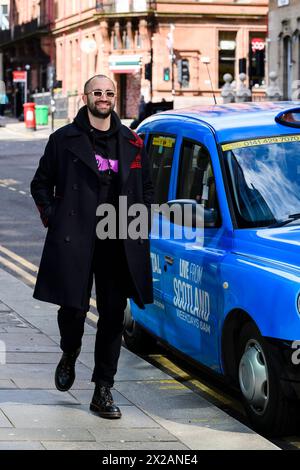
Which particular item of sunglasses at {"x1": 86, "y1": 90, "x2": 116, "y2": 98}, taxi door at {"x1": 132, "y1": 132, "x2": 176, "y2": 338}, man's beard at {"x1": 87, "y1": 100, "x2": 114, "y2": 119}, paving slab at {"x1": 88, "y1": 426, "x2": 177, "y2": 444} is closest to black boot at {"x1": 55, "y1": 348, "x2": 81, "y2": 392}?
paving slab at {"x1": 88, "y1": 426, "x2": 177, "y2": 444}

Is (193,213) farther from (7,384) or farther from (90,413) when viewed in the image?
(7,384)

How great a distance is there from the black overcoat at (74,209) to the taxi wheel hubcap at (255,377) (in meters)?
0.69

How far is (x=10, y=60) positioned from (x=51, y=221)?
9359 cm

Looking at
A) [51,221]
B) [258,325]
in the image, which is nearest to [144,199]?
[51,221]

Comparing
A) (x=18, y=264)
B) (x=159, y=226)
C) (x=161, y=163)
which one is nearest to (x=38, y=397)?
(x=159, y=226)

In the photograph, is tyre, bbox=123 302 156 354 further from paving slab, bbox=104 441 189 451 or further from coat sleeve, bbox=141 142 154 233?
paving slab, bbox=104 441 189 451

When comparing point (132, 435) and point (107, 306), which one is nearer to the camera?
point (132, 435)

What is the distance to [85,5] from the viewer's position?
80.6 m

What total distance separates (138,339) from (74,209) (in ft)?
8.77

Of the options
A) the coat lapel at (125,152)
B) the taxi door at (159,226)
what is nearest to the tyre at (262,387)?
the coat lapel at (125,152)

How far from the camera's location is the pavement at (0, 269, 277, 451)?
663 cm

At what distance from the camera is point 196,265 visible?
316 inches

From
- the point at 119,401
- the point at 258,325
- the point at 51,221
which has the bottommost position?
the point at 119,401

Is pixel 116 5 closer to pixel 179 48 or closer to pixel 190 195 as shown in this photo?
pixel 179 48
